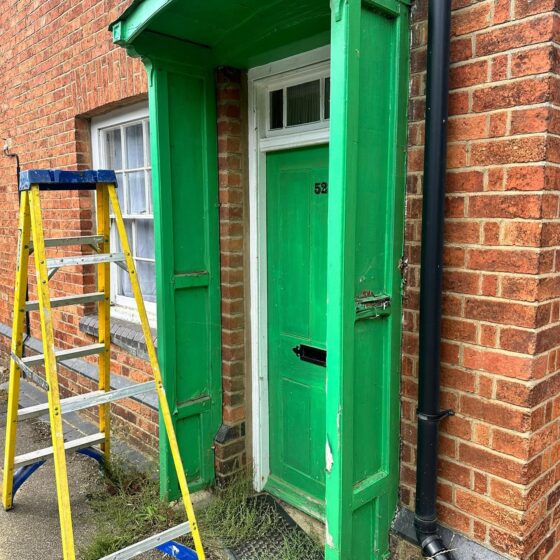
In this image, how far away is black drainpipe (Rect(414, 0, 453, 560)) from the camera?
6.66 ft

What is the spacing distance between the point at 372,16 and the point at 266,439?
2.73 m

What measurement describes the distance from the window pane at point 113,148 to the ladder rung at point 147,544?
321 centimetres

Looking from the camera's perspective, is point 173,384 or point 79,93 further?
point 79,93

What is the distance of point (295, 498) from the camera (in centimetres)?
343

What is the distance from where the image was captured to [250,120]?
3.38 m

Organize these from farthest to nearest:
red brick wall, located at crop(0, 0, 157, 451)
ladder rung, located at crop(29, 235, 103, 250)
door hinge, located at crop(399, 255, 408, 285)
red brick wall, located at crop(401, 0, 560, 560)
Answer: red brick wall, located at crop(0, 0, 157, 451) < ladder rung, located at crop(29, 235, 103, 250) < door hinge, located at crop(399, 255, 408, 285) < red brick wall, located at crop(401, 0, 560, 560)

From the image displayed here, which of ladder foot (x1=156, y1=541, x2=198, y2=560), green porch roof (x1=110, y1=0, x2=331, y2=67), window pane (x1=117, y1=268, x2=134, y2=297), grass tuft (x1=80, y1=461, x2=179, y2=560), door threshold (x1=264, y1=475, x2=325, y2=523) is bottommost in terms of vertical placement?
grass tuft (x1=80, y1=461, x2=179, y2=560)

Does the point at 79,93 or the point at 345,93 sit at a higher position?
the point at 79,93

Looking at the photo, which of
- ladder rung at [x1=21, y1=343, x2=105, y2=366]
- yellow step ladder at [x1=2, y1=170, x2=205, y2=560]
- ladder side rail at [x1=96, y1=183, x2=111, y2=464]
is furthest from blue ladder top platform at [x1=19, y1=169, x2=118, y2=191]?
ladder rung at [x1=21, y1=343, x2=105, y2=366]

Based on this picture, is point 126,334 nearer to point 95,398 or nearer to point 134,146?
point 95,398

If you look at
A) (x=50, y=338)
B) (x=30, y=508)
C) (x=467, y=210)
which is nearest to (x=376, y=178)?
(x=467, y=210)

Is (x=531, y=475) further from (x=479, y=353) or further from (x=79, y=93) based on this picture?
(x=79, y=93)

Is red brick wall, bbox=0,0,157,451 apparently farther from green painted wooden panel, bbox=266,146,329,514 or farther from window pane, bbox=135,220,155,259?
green painted wooden panel, bbox=266,146,329,514

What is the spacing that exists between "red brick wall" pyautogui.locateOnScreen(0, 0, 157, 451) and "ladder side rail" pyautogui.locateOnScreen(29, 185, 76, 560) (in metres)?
1.54
